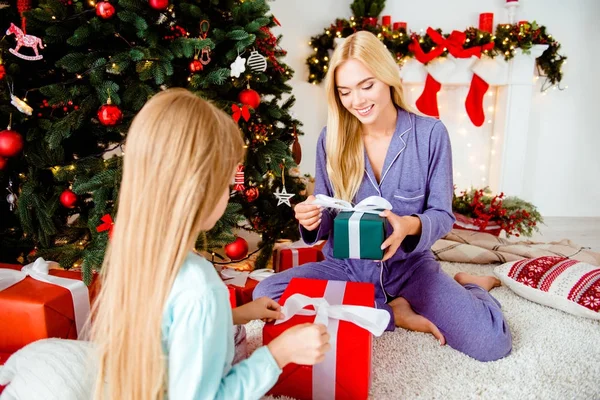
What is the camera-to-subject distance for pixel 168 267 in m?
0.70

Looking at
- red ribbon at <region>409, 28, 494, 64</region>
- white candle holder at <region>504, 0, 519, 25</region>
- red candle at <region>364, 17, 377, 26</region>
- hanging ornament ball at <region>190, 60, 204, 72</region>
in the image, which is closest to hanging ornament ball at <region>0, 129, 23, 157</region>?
hanging ornament ball at <region>190, 60, 204, 72</region>

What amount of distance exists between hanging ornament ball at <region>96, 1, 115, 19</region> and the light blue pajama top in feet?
3.37

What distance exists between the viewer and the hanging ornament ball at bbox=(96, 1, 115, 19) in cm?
139

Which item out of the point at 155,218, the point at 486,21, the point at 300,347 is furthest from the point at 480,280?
the point at 486,21

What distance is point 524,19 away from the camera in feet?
10.7

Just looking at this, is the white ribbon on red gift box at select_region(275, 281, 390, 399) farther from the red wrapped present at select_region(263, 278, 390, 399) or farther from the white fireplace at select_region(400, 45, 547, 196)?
the white fireplace at select_region(400, 45, 547, 196)

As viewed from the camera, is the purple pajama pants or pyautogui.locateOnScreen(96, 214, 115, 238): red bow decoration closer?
the purple pajama pants

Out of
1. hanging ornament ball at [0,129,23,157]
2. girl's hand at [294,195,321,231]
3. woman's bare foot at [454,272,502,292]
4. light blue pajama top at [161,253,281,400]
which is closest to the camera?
light blue pajama top at [161,253,281,400]

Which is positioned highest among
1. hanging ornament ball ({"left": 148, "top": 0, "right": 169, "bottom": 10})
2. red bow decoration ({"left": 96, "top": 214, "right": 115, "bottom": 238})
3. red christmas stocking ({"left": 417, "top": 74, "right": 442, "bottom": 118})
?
hanging ornament ball ({"left": 148, "top": 0, "right": 169, "bottom": 10})

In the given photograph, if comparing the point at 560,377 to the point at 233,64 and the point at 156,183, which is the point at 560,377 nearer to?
the point at 156,183

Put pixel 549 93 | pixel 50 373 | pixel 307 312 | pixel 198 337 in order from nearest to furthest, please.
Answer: pixel 198 337 < pixel 50 373 < pixel 307 312 < pixel 549 93

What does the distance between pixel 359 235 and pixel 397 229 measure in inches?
4.6

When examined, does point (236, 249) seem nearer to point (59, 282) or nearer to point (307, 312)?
point (59, 282)

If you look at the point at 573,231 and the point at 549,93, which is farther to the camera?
the point at 549,93
